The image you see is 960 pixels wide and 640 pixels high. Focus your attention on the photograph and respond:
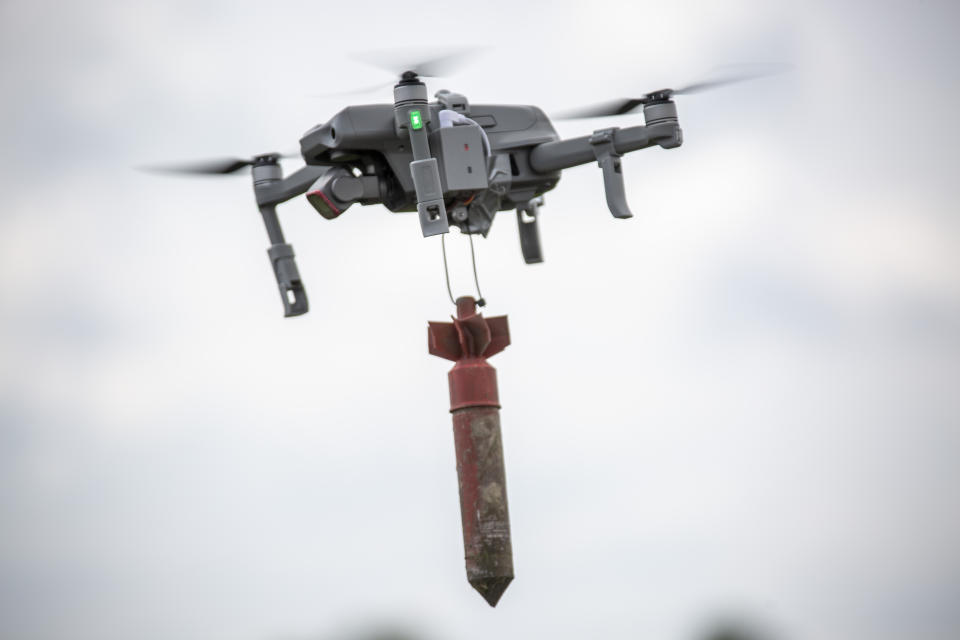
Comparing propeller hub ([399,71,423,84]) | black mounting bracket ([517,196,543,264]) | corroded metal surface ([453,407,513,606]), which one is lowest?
corroded metal surface ([453,407,513,606])

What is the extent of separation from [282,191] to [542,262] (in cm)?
387

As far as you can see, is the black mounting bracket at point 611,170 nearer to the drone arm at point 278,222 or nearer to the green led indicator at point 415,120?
the green led indicator at point 415,120

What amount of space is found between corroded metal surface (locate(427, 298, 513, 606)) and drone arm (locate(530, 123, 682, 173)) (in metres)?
2.32

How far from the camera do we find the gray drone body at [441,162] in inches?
926

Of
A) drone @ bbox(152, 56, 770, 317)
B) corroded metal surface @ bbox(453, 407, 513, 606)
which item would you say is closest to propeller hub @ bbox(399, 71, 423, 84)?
drone @ bbox(152, 56, 770, 317)

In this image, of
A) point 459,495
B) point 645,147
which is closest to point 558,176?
point 645,147

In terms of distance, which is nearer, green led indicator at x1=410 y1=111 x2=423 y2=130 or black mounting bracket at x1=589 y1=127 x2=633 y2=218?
green led indicator at x1=410 y1=111 x2=423 y2=130

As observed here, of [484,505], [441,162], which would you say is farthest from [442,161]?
[484,505]

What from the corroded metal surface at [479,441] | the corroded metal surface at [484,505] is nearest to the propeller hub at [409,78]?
the corroded metal surface at [479,441]

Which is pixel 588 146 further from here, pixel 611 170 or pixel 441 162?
pixel 441 162

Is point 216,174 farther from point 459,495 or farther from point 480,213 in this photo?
point 459,495

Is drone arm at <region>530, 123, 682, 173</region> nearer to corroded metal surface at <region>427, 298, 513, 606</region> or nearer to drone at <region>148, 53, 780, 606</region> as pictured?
drone at <region>148, 53, 780, 606</region>

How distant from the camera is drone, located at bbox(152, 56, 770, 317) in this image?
23562mm

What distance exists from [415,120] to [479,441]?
4150 mm
